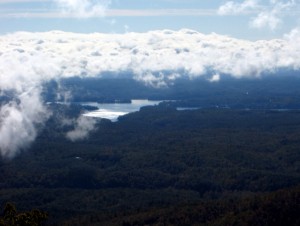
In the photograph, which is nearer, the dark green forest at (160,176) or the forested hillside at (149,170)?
the dark green forest at (160,176)

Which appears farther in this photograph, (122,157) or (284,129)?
(284,129)

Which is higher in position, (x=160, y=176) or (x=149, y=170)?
(x=149, y=170)

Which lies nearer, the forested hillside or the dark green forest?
the dark green forest

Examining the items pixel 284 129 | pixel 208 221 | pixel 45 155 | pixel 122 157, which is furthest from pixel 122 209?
pixel 284 129

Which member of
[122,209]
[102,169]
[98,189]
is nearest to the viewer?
[122,209]

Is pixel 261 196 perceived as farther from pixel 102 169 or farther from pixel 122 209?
pixel 102 169

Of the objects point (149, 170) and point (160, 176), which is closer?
point (160, 176)

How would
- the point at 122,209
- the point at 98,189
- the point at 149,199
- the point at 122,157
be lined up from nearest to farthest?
the point at 122,209
the point at 149,199
the point at 98,189
the point at 122,157
